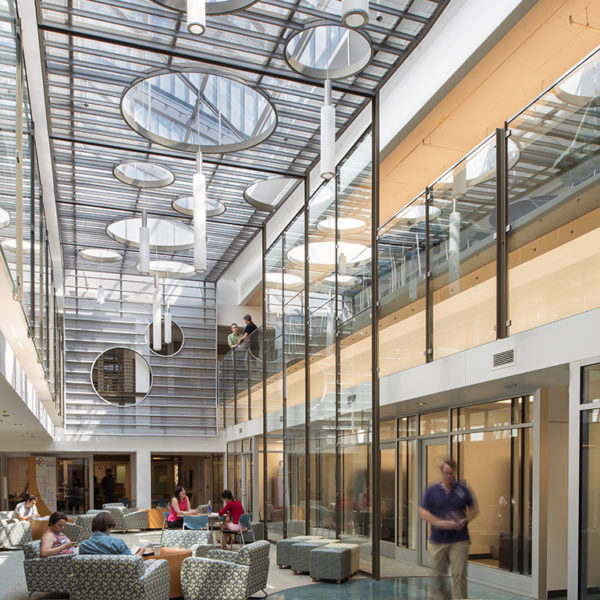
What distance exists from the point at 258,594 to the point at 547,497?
4034mm

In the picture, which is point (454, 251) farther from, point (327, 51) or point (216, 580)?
point (216, 580)

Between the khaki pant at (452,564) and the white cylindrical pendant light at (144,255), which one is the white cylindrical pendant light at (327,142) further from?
the white cylindrical pendant light at (144,255)

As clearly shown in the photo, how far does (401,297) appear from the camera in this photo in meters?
11.0

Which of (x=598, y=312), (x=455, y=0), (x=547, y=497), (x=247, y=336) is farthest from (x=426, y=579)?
(x=247, y=336)

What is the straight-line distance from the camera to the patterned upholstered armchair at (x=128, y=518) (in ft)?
62.2

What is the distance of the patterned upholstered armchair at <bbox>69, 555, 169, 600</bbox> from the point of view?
7520 mm

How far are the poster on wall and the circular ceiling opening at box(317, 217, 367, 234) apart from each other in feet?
55.1

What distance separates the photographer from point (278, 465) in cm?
1623

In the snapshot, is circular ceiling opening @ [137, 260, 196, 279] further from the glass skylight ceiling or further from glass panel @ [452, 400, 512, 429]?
glass panel @ [452, 400, 512, 429]

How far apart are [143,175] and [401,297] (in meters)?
7.47

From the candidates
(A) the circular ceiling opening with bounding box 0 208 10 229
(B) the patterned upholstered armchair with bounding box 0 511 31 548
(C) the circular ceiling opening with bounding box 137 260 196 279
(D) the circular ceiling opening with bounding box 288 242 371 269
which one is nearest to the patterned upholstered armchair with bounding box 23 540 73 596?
(A) the circular ceiling opening with bounding box 0 208 10 229

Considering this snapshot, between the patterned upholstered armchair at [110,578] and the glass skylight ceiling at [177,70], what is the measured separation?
667 centimetres

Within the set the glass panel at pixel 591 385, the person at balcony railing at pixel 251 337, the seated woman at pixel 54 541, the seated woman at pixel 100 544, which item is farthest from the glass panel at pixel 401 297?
the person at balcony railing at pixel 251 337

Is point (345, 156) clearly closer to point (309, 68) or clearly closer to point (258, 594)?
point (309, 68)
